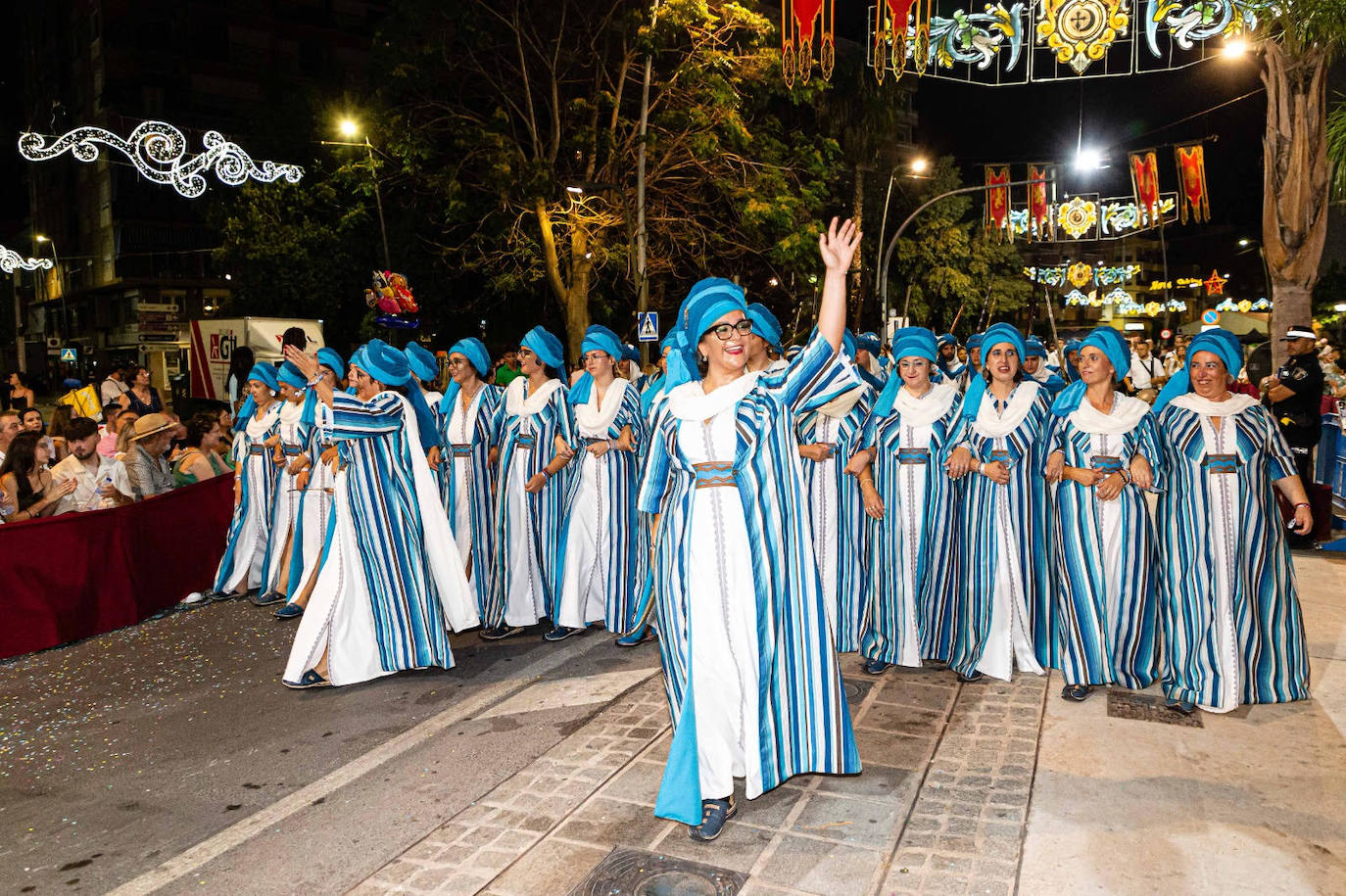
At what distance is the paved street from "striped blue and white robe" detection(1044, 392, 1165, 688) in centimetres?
20

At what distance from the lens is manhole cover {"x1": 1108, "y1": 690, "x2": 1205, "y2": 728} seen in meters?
4.90

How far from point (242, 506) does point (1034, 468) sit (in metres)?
6.18

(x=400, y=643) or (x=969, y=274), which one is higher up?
(x=969, y=274)

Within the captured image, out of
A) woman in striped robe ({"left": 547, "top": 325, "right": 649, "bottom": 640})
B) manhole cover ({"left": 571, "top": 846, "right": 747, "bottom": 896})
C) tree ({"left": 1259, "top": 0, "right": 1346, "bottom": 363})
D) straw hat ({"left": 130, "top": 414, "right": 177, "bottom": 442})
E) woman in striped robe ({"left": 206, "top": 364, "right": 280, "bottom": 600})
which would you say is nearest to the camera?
manhole cover ({"left": 571, "top": 846, "right": 747, "bottom": 896})

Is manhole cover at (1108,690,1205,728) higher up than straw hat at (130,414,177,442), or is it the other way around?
straw hat at (130,414,177,442)

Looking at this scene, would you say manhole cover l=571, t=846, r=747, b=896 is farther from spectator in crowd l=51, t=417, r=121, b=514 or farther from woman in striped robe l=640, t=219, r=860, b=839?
spectator in crowd l=51, t=417, r=121, b=514

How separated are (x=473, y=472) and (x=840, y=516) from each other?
2689 millimetres

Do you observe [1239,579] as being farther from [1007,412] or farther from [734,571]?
[734,571]

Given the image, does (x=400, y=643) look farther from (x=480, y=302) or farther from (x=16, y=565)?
(x=480, y=302)

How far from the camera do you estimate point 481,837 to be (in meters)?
3.88

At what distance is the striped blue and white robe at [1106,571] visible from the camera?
529 centimetres

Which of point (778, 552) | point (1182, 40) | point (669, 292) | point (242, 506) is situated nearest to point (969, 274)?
point (669, 292)

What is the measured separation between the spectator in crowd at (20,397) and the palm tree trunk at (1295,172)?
53.6 ft

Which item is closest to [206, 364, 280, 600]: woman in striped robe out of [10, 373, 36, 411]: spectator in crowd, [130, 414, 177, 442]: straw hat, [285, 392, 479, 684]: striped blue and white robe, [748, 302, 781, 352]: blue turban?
[130, 414, 177, 442]: straw hat
